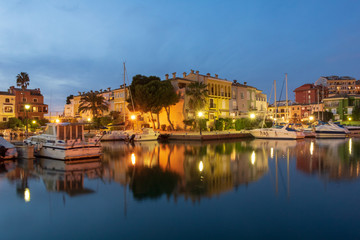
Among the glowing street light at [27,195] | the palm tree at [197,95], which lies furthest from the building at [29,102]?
the glowing street light at [27,195]

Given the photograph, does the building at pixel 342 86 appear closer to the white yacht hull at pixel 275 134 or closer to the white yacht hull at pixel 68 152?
the white yacht hull at pixel 275 134

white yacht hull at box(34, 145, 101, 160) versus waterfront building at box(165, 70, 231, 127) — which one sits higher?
waterfront building at box(165, 70, 231, 127)

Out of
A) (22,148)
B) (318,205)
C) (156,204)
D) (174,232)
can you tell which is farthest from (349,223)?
(22,148)

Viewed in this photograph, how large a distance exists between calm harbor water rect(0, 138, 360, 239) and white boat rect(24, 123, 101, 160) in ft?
7.81

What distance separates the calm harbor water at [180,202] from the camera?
25.0ft

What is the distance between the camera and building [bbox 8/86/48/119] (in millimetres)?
60906

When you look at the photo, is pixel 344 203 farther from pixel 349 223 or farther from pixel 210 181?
pixel 210 181

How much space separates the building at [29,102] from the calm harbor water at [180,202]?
51.7 m

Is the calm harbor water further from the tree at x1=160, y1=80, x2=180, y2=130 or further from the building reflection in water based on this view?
the tree at x1=160, y1=80, x2=180, y2=130

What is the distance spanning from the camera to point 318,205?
9.55 m

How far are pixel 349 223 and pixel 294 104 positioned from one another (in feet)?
298

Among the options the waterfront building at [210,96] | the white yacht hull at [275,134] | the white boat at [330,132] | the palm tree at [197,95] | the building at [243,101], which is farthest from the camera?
the building at [243,101]

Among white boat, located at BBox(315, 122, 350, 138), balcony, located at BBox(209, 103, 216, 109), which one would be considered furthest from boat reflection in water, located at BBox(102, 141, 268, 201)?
balcony, located at BBox(209, 103, 216, 109)

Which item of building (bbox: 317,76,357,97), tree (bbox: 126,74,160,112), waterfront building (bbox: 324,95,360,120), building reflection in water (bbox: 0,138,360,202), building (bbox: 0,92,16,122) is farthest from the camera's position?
building (bbox: 317,76,357,97)
